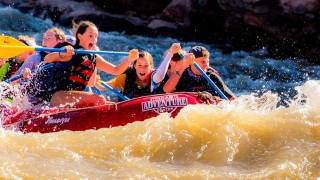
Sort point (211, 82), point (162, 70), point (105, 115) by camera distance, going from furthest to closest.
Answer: point (211, 82)
point (162, 70)
point (105, 115)

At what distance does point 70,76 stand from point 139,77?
0.71 m

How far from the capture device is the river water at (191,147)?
3.48m

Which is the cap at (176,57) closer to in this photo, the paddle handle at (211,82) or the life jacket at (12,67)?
the paddle handle at (211,82)

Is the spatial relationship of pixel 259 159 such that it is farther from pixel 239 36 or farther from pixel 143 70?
pixel 239 36

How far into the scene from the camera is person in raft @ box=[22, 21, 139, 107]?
4812 mm

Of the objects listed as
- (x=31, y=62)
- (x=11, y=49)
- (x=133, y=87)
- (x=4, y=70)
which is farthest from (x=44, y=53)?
(x=133, y=87)

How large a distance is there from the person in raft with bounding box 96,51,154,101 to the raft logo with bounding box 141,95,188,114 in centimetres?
68

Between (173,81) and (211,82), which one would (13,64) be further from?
(211,82)

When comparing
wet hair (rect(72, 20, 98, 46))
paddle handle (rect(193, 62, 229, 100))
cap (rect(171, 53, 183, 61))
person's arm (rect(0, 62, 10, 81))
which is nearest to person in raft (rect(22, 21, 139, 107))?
wet hair (rect(72, 20, 98, 46))

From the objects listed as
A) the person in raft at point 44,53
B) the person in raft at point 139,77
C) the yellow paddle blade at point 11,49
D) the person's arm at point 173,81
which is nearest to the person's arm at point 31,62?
the person in raft at point 44,53

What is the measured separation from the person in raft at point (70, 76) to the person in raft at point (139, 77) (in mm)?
187

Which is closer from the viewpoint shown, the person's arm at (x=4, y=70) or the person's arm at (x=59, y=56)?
the person's arm at (x=59, y=56)

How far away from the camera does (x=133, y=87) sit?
541cm

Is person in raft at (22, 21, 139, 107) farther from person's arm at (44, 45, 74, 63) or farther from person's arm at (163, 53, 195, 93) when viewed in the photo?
person's arm at (163, 53, 195, 93)
